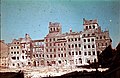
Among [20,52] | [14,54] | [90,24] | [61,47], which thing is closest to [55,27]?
[61,47]

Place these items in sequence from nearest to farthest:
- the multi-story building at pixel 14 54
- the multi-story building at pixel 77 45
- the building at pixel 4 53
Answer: the multi-story building at pixel 77 45 < the multi-story building at pixel 14 54 < the building at pixel 4 53

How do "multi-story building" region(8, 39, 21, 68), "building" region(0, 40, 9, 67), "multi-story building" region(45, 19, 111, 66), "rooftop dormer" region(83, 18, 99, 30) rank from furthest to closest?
"building" region(0, 40, 9, 67) < "multi-story building" region(8, 39, 21, 68) < "rooftop dormer" region(83, 18, 99, 30) < "multi-story building" region(45, 19, 111, 66)

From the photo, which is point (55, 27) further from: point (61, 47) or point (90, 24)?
point (90, 24)

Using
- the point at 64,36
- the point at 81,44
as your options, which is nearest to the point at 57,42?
the point at 64,36

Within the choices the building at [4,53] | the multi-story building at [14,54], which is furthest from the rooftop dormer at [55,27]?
the building at [4,53]

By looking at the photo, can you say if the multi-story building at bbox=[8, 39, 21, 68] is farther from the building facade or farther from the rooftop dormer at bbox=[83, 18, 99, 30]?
the rooftop dormer at bbox=[83, 18, 99, 30]

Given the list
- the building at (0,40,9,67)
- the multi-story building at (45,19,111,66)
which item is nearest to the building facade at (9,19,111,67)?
the multi-story building at (45,19,111,66)

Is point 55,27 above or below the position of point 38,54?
above

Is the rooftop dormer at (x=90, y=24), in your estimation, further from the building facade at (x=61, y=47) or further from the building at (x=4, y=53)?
the building at (x=4, y=53)

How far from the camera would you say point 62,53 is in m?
55.5

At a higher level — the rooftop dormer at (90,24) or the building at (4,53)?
the rooftop dormer at (90,24)

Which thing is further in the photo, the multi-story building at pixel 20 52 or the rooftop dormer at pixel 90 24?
the multi-story building at pixel 20 52

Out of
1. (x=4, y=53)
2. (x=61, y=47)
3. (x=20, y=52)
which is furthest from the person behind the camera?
(x=4, y=53)

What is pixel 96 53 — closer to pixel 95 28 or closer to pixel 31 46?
pixel 95 28
